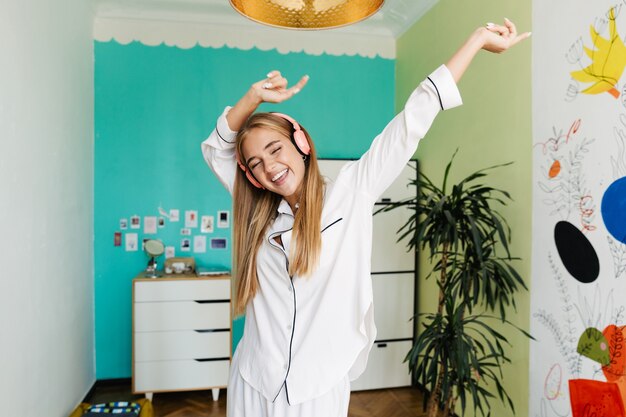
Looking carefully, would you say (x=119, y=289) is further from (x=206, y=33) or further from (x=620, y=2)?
(x=620, y=2)

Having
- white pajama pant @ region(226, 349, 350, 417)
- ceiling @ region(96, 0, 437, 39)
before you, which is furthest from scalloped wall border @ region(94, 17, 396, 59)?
white pajama pant @ region(226, 349, 350, 417)

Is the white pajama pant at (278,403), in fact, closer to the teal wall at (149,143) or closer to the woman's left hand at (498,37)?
the woman's left hand at (498,37)

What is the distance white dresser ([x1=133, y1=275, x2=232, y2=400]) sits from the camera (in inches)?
126

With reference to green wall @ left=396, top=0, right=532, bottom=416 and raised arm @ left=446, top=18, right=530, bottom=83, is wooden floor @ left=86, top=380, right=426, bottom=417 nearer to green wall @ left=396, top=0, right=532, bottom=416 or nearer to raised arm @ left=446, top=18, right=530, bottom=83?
green wall @ left=396, top=0, right=532, bottom=416

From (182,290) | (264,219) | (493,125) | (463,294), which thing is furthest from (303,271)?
(182,290)

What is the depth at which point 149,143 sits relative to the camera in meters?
3.65

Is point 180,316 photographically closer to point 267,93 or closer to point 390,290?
point 390,290

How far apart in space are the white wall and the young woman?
1246mm

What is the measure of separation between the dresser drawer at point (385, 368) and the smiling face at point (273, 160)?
8.09 feet

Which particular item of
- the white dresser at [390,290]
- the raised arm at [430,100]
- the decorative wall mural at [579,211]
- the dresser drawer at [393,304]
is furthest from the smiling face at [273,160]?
the dresser drawer at [393,304]

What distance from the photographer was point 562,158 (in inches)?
80.4

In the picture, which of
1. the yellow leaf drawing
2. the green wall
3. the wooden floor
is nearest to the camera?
the yellow leaf drawing

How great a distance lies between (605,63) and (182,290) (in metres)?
2.70

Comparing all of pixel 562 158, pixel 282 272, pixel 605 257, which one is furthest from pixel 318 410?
pixel 562 158
